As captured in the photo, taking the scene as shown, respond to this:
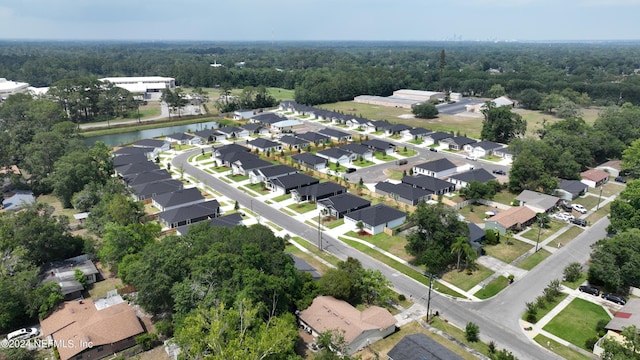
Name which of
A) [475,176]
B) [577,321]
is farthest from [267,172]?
[577,321]

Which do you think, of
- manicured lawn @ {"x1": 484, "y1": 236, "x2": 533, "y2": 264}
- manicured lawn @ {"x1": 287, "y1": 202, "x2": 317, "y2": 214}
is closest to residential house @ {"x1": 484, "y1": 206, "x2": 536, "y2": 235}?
manicured lawn @ {"x1": 484, "y1": 236, "x2": 533, "y2": 264}

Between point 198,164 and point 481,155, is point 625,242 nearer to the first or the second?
point 481,155

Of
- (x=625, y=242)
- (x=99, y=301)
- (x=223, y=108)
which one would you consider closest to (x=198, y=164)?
(x=99, y=301)

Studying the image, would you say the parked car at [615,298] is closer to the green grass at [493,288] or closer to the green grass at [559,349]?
the green grass at [493,288]

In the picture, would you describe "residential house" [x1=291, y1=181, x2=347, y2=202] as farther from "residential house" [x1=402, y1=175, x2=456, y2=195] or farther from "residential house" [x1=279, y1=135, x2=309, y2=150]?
"residential house" [x1=279, y1=135, x2=309, y2=150]

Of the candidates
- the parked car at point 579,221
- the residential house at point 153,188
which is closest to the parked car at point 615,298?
the parked car at point 579,221
